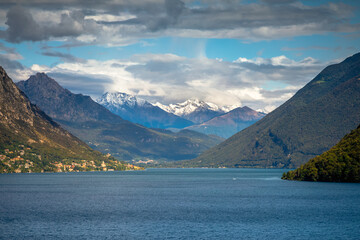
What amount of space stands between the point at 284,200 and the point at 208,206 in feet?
124

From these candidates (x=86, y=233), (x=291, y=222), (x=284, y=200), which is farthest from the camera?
(x=284, y=200)

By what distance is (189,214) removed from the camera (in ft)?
489

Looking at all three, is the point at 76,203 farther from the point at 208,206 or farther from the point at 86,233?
the point at 86,233

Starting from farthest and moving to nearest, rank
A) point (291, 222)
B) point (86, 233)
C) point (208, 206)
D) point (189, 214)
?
point (208, 206) < point (189, 214) < point (291, 222) < point (86, 233)

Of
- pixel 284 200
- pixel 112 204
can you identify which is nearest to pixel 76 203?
pixel 112 204

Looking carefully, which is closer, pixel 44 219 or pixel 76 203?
pixel 44 219

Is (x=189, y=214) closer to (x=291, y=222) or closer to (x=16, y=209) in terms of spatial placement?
(x=291, y=222)

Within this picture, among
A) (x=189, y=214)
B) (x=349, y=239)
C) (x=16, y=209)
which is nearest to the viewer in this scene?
(x=349, y=239)

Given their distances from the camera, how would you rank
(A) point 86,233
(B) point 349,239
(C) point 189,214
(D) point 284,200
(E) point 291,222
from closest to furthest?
(B) point 349,239 < (A) point 86,233 < (E) point 291,222 < (C) point 189,214 < (D) point 284,200

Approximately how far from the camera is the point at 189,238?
353 feet

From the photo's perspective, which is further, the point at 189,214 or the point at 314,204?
the point at 314,204

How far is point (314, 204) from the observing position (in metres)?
176

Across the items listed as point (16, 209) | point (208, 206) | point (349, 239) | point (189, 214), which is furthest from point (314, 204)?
point (16, 209)

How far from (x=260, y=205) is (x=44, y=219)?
81.7 meters
